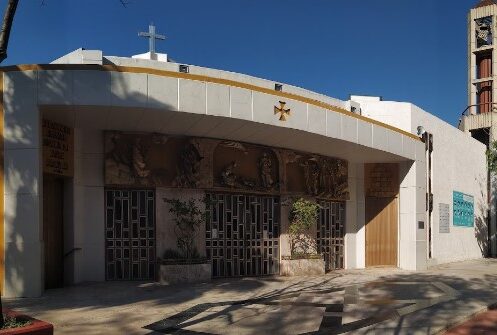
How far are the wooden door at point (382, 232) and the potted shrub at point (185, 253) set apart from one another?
23.0 ft

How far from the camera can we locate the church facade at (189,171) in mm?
9938

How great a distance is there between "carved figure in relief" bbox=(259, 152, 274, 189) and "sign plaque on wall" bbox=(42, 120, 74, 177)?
5189mm

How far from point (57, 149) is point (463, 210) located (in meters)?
17.0

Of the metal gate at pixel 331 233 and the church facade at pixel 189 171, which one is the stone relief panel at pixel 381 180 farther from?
the metal gate at pixel 331 233

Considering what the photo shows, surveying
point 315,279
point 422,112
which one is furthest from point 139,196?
point 422,112

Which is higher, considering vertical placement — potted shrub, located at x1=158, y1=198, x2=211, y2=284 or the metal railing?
the metal railing

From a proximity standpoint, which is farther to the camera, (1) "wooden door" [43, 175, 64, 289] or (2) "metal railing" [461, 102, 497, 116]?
(2) "metal railing" [461, 102, 497, 116]

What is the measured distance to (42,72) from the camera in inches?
394

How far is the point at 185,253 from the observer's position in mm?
12844

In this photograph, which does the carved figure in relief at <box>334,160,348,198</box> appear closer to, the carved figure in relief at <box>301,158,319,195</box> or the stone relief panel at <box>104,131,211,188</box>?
the carved figure in relief at <box>301,158,319,195</box>

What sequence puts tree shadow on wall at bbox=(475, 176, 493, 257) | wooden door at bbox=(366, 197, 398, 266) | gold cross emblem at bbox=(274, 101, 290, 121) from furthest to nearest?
1. tree shadow on wall at bbox=(475, 176, 493, 257)
2. wooden door at bbox=(366, 197, 398, 266)
3. gold cross emblem at bbox=(274, 101, 290, 121)

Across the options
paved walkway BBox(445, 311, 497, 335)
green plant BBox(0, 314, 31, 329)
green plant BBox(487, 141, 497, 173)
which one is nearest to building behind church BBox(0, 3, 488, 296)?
green plant BBox(0, 314, 31, 329)

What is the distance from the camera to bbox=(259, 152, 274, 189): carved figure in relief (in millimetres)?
14422

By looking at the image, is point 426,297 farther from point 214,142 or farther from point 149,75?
point 149,75
